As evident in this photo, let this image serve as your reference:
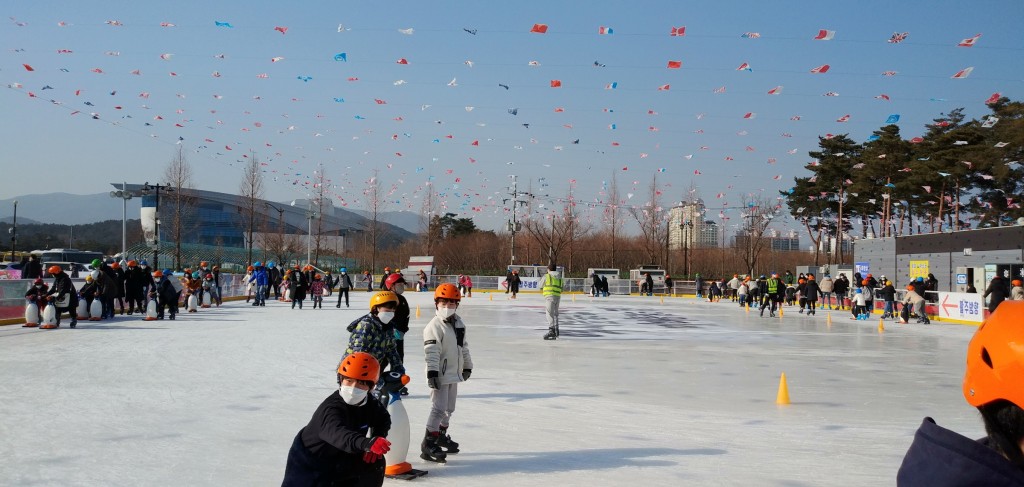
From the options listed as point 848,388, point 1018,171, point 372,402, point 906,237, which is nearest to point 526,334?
point 848,388

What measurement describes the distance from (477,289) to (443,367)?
5221cm

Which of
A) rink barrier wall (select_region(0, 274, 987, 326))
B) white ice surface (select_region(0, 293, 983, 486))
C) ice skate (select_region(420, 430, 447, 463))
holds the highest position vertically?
rink barrier wall (select_region(0, 274, 987, 326))

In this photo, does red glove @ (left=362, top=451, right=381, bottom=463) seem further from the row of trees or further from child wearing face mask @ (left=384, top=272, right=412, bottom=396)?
the row of trees

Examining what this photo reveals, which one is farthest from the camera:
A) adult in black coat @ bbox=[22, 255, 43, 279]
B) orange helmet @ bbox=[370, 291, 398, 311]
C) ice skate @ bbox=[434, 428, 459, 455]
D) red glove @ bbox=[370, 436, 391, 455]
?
adult in black coat @ bbox=[22, 255, 43, 279]

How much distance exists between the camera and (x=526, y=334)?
20969mm

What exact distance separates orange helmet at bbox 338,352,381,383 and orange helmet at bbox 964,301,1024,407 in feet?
10.0

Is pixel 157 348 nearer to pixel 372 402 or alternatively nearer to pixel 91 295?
pixel 91 295

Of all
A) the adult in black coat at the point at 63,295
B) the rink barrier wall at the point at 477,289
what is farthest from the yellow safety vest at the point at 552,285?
the rink barrier wall at the point at 477,289

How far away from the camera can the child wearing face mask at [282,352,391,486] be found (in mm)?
4121

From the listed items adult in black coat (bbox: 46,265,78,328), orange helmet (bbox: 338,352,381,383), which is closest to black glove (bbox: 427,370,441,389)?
orange helmet (bbox: 338,352,381,383)

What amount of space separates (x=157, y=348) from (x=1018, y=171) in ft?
139

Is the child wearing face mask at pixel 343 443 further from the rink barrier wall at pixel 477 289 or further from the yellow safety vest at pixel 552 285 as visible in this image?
the rink barrier wall at pixel 477 289

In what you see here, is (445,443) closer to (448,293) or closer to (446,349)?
(446,349)

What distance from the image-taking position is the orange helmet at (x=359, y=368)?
4.27 m
